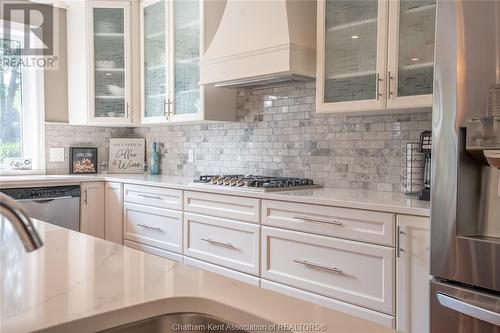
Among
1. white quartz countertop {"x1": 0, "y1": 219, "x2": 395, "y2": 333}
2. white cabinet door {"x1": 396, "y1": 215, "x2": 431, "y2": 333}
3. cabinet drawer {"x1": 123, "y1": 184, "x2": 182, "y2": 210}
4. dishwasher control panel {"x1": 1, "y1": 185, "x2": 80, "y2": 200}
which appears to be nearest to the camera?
white quartz countertop {"x1": 0, "y1": 219, "x2": 395, "y2": 333}

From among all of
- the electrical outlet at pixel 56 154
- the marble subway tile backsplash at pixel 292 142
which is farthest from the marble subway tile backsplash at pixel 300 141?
the electrical outlet at pixel 56 154

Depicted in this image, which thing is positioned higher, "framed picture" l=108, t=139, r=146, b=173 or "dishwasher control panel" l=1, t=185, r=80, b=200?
"framed picture" l=108, t=139, r=146, b=173

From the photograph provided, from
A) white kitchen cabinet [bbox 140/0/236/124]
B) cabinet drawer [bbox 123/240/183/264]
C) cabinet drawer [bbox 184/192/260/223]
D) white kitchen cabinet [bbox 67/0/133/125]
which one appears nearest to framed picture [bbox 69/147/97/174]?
white kitchen cabinet [bbox 67/0/133/125]

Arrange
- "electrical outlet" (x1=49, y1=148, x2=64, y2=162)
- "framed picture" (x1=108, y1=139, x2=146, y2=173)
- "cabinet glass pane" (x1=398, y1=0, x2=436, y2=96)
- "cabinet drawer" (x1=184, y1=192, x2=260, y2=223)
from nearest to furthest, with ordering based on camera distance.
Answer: "cabinet glass pane" (x1=398, y1=0, x2=436, y2=96) → "cabinet drawer" (x1=184, y1=192, x2=260, y2=223) → "electrical outlet" (x1=49, y1=148, x2=64, y2=162) → "framed picture" (x1=108, y1=139, x2=146, y2=173)

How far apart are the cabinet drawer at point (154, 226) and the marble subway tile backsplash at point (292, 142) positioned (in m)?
0.64

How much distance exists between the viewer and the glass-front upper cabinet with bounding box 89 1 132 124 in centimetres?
402

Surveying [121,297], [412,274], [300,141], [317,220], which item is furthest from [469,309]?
[300,141]

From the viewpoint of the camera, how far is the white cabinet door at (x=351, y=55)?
92.2 inches

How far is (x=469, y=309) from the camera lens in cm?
157

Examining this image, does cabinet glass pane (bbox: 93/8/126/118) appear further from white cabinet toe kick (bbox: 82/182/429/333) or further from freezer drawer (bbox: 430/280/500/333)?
freezer drawer (bbox: 430/280/500/333)

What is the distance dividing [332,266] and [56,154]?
3.06m

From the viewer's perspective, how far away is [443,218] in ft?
5.34

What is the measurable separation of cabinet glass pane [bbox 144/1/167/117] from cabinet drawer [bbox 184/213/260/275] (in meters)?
1.21

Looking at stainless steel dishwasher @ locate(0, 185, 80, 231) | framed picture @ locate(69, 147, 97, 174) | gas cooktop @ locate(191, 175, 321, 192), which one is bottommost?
stainless steel dishwasher @ locate(0, 185, 80, 231)
